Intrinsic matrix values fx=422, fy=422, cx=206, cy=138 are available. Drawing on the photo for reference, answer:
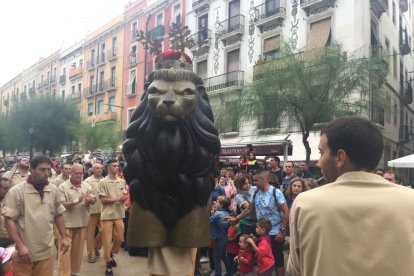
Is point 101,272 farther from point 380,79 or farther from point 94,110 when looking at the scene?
point 94,110

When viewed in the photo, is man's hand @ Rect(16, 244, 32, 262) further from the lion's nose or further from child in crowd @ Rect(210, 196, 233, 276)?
child in crowd @ Rect(210, 196, 233, 276)

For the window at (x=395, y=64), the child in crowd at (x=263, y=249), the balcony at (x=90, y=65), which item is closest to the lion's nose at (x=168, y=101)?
the child in crowd at (x=263, y=249)

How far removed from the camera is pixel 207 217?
3422 mm

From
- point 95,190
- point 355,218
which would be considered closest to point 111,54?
point 95,190

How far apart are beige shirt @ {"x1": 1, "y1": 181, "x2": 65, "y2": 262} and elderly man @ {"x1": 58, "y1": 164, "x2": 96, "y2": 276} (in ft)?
4.15

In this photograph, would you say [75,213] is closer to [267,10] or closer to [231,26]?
[267,10]

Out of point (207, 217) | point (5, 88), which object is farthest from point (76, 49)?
point (207, 217)

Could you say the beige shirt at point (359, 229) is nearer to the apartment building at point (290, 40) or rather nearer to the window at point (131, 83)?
the apartment building at point (290, 40)

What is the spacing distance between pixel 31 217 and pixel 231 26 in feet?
58.1

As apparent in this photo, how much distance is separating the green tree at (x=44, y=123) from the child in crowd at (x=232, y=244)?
22687 mm

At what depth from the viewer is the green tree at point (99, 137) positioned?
26062 millimetres

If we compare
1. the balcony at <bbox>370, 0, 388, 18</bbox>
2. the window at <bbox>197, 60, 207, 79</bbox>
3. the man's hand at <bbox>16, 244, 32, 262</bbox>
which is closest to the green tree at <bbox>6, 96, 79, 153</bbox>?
the window at <bbox>197, 60, 207, 79</bbox>

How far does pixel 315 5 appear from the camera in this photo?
16562 mm

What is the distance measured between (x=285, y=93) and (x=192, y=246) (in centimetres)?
905
